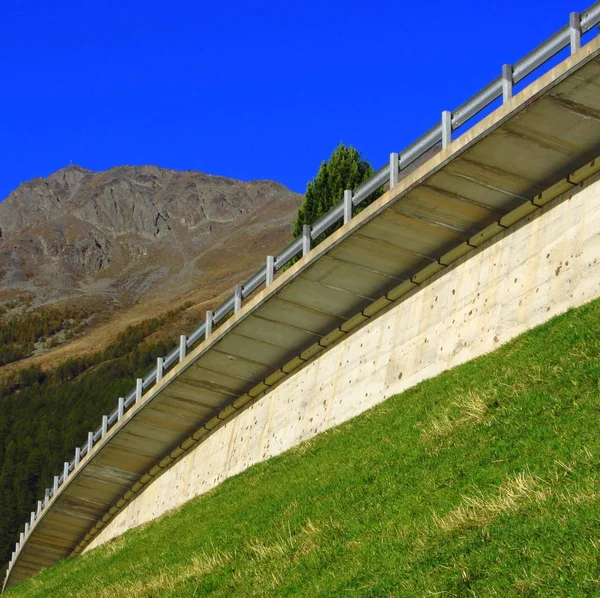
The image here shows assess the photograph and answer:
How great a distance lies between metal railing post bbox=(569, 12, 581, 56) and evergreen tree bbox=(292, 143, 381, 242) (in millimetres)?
32922

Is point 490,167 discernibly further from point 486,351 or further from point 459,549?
point 459,549

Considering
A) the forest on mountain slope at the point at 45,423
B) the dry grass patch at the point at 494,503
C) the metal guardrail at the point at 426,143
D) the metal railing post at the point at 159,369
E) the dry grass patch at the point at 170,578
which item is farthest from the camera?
the forest on mountain slope at the point at 45,423

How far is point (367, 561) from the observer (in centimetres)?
1112

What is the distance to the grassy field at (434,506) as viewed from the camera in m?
9.47

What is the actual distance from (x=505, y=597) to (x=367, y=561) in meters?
2.76

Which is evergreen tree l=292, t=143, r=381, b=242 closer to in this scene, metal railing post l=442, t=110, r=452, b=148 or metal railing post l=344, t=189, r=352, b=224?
metal railing post l=344, t=189, r=352, b=224

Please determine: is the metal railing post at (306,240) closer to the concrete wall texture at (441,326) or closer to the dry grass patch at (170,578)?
the concrete wall texture at (441,326)

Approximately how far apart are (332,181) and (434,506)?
41748 mm

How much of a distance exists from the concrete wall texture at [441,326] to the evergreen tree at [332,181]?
21.2 metres

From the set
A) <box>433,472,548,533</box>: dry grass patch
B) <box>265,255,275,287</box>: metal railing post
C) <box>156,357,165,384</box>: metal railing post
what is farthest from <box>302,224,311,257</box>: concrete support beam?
<box>433,472,548,533</box>: dry grass patch

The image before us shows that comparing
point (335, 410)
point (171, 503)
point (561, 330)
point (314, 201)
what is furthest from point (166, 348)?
point (561, 330)

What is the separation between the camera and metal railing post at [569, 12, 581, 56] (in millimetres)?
17922

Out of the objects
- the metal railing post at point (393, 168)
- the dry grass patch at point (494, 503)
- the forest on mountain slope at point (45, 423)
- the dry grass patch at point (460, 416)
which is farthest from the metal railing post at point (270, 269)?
the forest on mountain slope at point (45, 423)

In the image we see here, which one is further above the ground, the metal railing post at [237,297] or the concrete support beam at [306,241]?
the metal railing post at [237,297]
